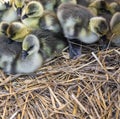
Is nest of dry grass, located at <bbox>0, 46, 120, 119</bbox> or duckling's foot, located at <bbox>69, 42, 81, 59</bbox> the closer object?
nest of dry grass, located at <bbox>0, 46, 120, 119</bbox>

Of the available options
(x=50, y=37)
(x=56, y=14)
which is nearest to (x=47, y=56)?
(x=50, y=37)

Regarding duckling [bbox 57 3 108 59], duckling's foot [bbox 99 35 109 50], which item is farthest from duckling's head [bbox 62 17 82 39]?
duckling's foot [bbox 99 35 109 50]

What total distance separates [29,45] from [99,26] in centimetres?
37

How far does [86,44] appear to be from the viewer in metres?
2.52

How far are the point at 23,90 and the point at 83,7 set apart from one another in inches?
23.2

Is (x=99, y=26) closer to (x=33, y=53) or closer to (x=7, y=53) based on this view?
(x=33, y=53)

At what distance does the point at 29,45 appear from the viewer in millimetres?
2299

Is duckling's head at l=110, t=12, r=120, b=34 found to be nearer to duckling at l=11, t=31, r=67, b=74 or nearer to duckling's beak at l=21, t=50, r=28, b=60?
duckling at l=11, t=31, r=67, b=74

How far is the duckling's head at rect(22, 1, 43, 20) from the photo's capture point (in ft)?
8.07

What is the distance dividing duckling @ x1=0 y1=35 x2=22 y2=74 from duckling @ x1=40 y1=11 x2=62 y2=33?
0.20m

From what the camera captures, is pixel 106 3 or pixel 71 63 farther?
pixel 106 3

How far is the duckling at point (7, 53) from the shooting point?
7.69 ft

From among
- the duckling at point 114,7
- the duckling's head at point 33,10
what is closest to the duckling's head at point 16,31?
the duckling's head at point 33,10

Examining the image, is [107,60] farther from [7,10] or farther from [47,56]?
[7,10]
